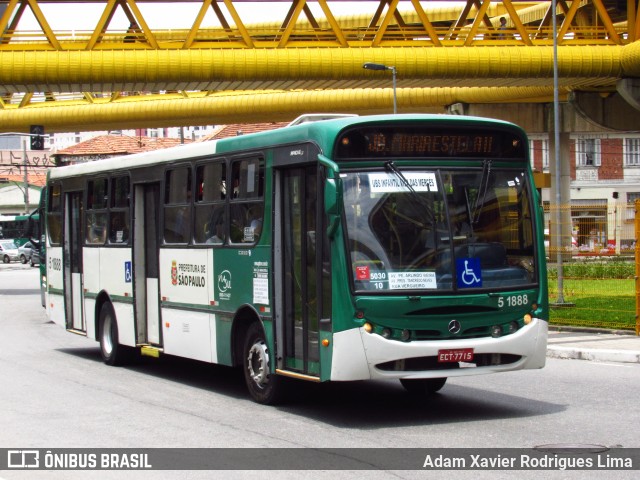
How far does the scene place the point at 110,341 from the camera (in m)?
16.8

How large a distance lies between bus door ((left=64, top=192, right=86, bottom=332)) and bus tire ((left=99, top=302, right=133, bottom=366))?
3.00 ft

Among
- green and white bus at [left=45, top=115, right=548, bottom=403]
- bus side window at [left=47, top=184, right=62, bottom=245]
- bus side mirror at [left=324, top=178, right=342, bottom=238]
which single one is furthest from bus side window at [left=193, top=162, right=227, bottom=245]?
bus side window at [left=47, top=184, right=62, bottom=245]

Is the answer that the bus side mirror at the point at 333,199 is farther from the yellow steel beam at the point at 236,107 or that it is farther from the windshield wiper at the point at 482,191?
the yellow steel beam at the point at 236,107

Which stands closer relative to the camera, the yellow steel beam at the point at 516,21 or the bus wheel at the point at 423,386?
the bus wheel at the point at 423,386

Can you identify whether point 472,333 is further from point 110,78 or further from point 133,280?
point 110,78

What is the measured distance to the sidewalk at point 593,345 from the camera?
16250mm

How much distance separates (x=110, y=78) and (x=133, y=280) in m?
12.3

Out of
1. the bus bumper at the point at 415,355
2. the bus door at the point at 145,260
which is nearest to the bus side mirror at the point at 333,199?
the bus bumper at the point at 415,355

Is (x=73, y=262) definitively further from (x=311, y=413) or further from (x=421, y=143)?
(x=421, y=143)

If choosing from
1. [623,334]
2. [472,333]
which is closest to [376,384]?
[472,333]

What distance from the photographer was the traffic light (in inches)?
1716

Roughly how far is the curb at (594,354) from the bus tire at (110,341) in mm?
6389

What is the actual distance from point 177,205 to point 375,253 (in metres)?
4.40

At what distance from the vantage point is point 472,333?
10.8m
